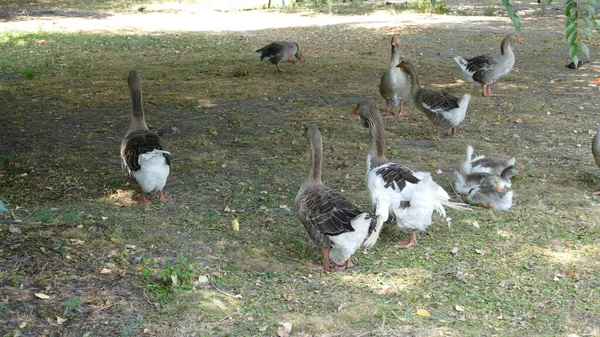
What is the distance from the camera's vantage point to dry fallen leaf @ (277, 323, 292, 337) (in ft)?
13.2

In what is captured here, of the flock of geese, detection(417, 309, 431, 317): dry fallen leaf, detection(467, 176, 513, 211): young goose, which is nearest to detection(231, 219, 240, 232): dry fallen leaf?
the flock of geese

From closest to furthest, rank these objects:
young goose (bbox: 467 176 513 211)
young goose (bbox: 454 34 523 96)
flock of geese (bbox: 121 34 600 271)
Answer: flock of geese (bbox: 121 34 600 271) → young goose (bbox: 467 176 513 211) → young goose (bbox: 454 34 523 96)

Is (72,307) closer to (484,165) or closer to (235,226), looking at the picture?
(235,226)

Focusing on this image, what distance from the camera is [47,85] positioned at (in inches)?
440

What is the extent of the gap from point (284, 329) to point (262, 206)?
239 cm

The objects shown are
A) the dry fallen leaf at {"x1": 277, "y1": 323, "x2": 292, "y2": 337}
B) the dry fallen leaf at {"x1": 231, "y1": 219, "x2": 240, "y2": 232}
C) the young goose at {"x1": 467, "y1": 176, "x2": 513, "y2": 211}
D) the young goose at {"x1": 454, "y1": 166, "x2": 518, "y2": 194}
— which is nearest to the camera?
the dry fallen leaf at {"x1": 277, "y1": 323, "x2": 292, "y2": 337}

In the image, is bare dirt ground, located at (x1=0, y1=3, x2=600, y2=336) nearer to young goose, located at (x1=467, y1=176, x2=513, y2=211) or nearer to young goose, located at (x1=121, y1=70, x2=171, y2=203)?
young goose, located at (x1=467, y1=176, x2=513, y2=211)

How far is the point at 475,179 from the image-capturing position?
6.66 metres

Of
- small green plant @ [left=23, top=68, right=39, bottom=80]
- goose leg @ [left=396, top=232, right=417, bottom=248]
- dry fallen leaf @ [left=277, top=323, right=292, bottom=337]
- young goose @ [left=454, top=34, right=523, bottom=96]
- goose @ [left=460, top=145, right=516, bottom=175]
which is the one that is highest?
young goose @ [left=454, top=34, right=523, bottom=96]

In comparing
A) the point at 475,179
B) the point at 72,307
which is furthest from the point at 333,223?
the point at 475,179

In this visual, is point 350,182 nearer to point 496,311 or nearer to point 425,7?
point 496,311

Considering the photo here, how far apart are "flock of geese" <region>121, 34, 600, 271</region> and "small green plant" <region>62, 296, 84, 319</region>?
1.81 meters

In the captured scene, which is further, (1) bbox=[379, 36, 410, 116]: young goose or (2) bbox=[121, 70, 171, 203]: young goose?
(1) bbox=[379, 36, 410, 116]: young goose

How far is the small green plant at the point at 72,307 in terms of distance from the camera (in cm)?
411
